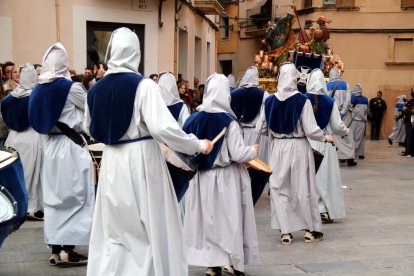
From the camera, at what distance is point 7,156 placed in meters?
5.45

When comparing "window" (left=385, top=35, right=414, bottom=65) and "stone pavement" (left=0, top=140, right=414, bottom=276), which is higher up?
"window" (left=385, top=35, right=414, bottom=65)

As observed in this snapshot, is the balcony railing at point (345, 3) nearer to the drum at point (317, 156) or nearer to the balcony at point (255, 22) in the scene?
the balcony at point (255, 22)

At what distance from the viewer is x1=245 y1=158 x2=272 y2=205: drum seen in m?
6.90

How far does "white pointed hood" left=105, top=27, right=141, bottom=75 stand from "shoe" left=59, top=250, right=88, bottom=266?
2508mm

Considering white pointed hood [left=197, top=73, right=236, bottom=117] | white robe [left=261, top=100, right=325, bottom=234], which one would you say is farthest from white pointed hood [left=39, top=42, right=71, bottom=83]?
white robe [left=261, top=100, right=325, bottom=234]

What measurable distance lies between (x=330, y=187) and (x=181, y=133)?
4.97 m

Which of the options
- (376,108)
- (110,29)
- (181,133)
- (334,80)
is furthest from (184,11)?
(181,133)

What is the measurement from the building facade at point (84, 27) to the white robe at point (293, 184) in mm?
9027

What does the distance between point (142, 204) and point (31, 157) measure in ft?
16.2

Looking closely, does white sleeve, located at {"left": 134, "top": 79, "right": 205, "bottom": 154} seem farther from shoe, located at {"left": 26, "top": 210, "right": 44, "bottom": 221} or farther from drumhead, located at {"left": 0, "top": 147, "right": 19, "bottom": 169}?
shoe, located at {"left": 26, "top": 210, "right": 44, "bottom": 221}

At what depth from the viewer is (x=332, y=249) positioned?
7949mm

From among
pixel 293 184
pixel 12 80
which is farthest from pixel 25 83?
pixel 293 184

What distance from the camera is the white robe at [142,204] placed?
5000 mm

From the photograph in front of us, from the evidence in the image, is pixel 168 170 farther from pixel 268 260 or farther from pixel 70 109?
pixel 268 260
